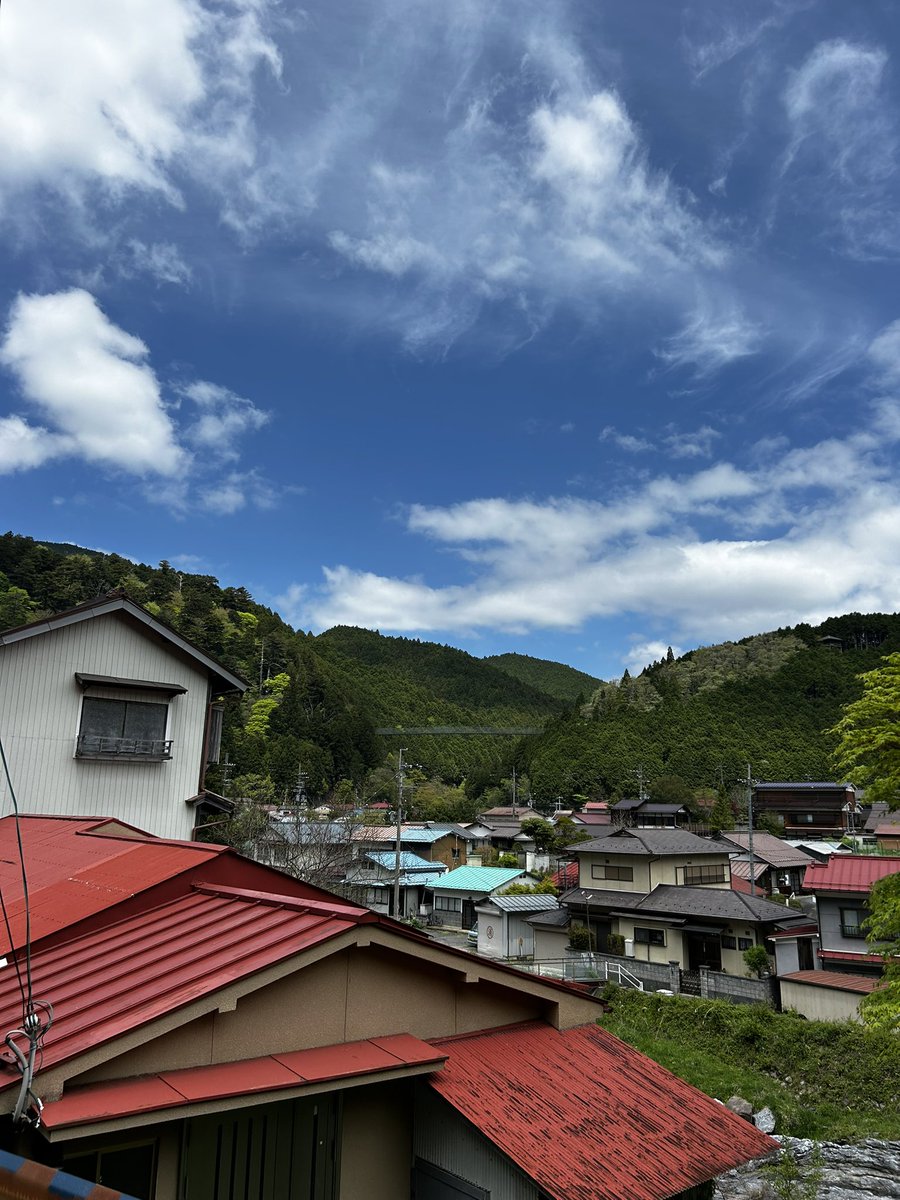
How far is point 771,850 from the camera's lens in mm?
47594

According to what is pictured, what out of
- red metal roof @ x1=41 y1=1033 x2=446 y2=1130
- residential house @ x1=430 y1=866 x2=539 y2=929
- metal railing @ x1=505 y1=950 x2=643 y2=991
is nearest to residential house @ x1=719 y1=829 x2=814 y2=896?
residential house @ x1=430 y1=866 x2=539 y2=929

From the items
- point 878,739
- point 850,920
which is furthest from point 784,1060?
point 878,739

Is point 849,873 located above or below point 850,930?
above

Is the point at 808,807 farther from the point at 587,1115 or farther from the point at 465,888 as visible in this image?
the point at 587,1115

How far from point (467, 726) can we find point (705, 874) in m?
84.6

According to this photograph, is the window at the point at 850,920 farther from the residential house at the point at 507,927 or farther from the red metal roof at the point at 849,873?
the residential house at the point at 507,927

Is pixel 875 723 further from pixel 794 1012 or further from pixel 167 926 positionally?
pixel 794 1012

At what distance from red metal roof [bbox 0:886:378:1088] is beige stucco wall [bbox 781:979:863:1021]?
68.9ft

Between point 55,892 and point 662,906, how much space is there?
27.3 m

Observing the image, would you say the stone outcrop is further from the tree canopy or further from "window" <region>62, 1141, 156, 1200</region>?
"window" <region>62, 1141, 156, 1200</region>

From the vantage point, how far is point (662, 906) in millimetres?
29594

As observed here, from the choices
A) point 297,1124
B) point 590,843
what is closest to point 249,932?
point 297,1124

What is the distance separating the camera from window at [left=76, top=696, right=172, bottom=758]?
13.5 meters

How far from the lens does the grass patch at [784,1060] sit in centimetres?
1633
